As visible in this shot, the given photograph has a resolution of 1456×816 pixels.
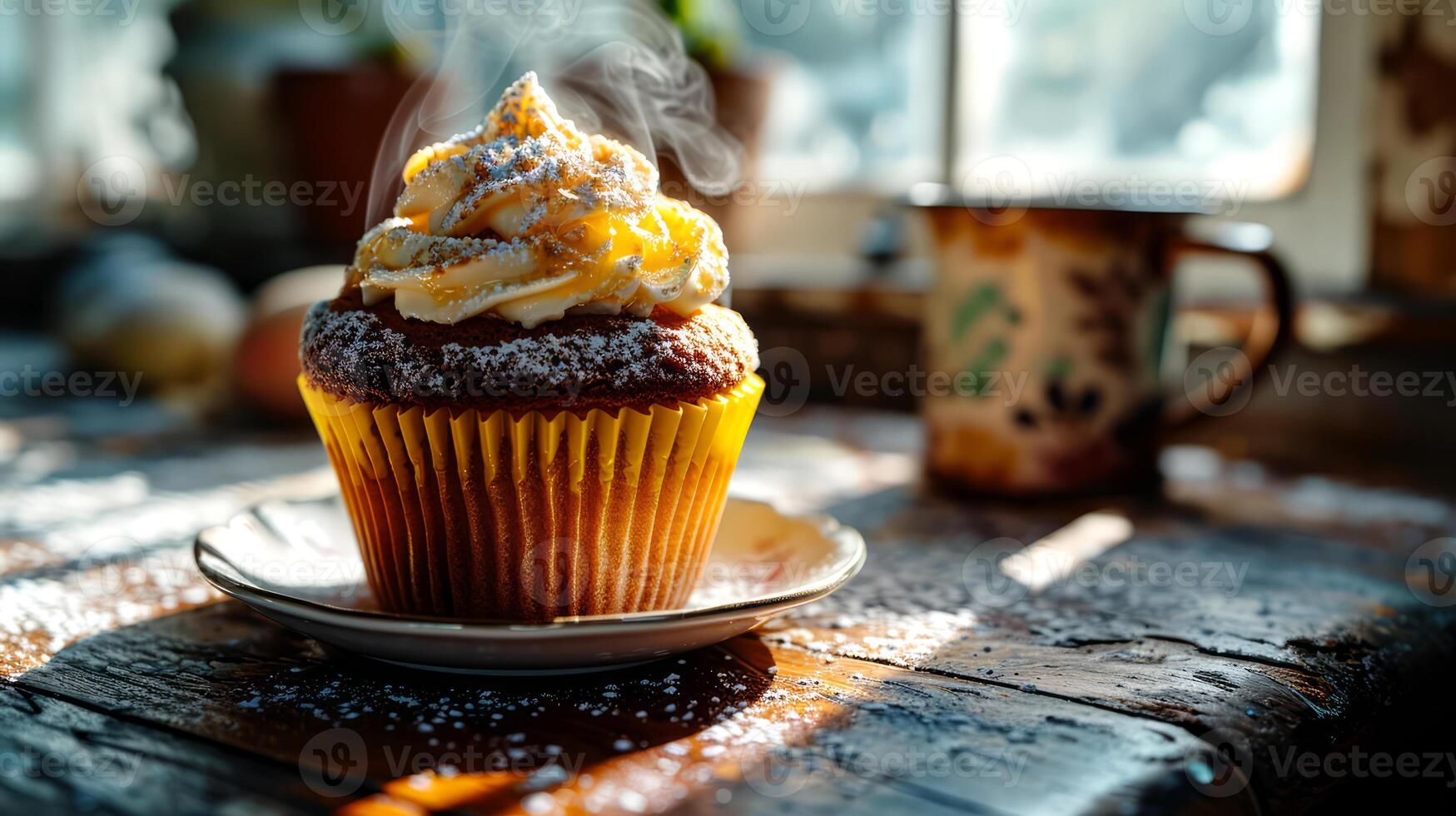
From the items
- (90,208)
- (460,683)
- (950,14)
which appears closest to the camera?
(460,683)

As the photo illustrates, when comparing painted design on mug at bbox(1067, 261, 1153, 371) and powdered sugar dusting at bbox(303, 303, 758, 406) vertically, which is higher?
powdered sugar dusting at bbox(303, 303, 758, 406)

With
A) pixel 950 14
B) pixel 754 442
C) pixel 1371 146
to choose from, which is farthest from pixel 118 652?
pixel 950 14

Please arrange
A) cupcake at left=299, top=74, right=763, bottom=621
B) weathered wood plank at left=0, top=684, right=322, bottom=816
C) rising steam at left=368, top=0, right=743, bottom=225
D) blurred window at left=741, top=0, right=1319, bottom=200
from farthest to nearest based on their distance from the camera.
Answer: blurred window at left=741, top=0, right=1319, bottom=200 → rising steam at left=368, top=0, right=743, bottom=225 → cupcake at left=299, top=74, right=763, bottom=621 → weathered wood plank at left=0, top=684, right=322, bottom=816

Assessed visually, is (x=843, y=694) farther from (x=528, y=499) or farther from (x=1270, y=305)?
(x=1270, y=305)

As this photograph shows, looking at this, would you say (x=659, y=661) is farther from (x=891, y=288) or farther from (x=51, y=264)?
(x=51, y=264)

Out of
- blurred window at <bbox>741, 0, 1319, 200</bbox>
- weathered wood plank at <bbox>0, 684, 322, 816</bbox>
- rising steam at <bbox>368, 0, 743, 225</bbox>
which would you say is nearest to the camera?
weathered wood plank at <bbox>0, 684, 322, 816</bbox>

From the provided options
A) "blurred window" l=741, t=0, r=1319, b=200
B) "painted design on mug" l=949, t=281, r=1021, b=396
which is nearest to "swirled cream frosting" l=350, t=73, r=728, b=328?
"painted design on mug" l=949, t=281, r=1021, b=396

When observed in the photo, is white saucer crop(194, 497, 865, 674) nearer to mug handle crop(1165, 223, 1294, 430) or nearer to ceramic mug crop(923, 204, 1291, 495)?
ceramic mug crop(923, 204, 1291, 495)
